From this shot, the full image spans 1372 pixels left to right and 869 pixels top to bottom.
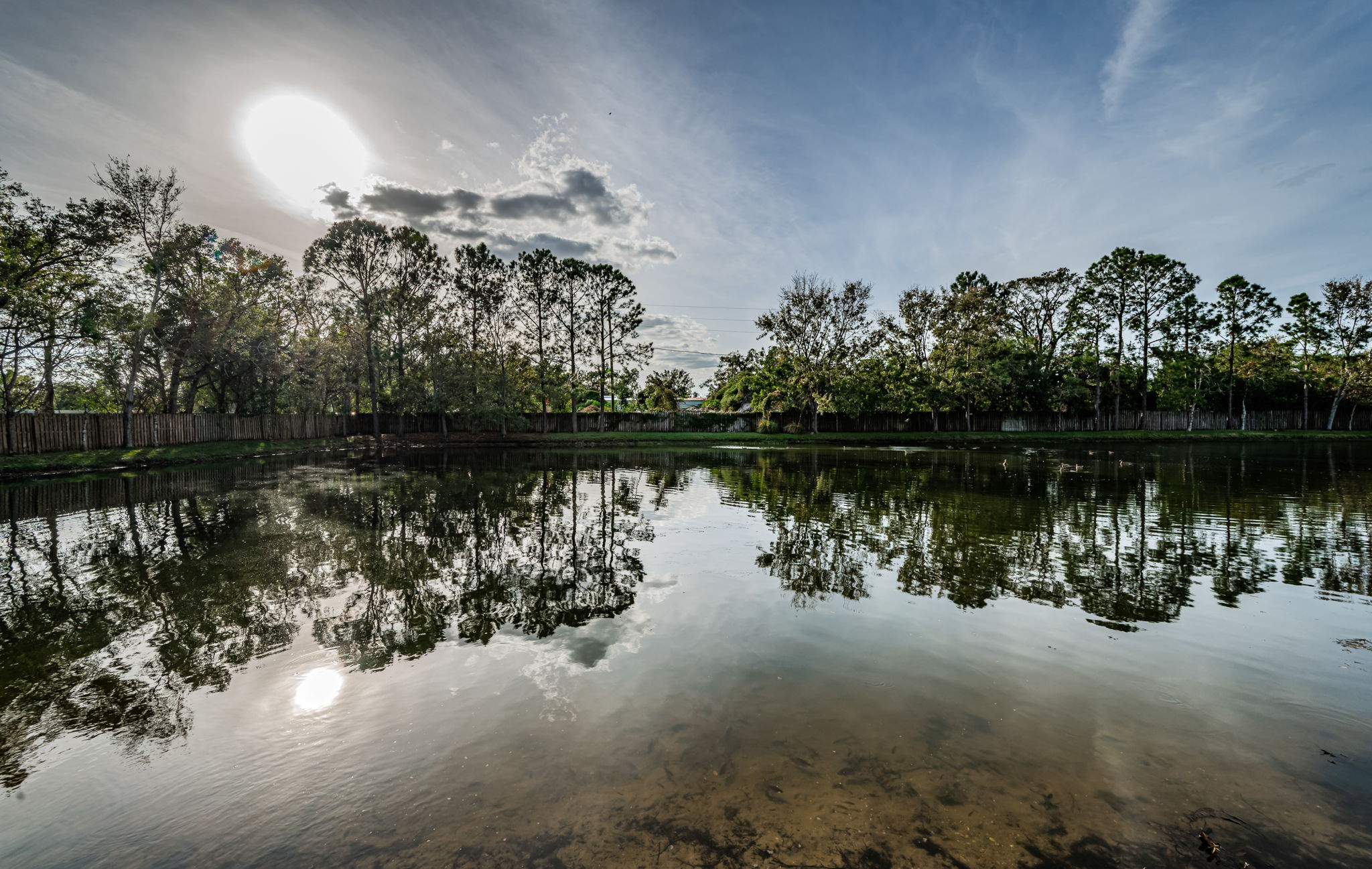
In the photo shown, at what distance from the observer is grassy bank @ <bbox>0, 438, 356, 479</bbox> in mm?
19578

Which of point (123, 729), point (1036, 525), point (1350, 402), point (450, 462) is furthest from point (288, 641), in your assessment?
point (1350, 402)

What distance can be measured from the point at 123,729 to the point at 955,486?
58.7 ft

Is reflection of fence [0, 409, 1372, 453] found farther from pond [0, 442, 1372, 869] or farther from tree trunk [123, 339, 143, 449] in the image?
pond [0, 442, 1372, 869]

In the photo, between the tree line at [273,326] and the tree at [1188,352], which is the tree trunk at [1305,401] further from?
the tree line at [273,326]

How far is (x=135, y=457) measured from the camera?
23.0 meters

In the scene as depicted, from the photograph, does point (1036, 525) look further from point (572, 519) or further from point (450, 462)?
point (450, 462)

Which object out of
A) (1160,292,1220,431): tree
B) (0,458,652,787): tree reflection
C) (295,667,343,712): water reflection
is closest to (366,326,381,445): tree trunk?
(0,458,652,787): tree reflection

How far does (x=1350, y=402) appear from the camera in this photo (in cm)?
5025

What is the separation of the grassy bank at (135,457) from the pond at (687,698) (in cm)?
1360

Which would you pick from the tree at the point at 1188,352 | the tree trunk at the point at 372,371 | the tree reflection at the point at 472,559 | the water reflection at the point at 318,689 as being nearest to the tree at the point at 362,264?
the tree trunk at the point at 372,371

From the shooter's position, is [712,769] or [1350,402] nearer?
[712,769]

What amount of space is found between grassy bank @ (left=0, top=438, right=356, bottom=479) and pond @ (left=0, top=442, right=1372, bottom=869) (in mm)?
13604

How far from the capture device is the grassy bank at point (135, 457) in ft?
64.2

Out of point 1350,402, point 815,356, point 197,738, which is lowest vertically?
point 197,738
